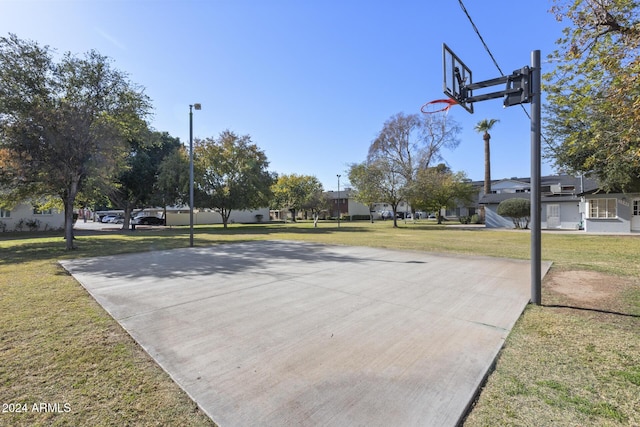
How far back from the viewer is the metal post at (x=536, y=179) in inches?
197

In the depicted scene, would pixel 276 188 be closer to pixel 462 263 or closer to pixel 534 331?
pixel 462 263

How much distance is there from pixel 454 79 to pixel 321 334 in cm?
618

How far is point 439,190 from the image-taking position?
3278 cm

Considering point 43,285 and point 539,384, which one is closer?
point 539,384

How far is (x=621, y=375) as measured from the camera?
9.21 feet

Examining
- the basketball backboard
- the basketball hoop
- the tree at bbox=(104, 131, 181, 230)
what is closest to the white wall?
the tree at bbox=(104, 131, 181, 230)

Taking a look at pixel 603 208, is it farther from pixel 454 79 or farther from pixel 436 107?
pixel 454 79

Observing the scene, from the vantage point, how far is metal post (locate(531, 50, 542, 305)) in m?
5.01

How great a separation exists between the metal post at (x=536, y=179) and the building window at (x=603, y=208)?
22.8 m

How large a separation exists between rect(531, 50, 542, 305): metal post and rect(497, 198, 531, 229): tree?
2431 centimetres

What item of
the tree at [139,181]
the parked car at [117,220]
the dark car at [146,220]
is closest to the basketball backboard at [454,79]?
the tree at [139,181]

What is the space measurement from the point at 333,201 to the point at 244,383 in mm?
60312

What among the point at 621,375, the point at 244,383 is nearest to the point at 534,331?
the point at 621,375

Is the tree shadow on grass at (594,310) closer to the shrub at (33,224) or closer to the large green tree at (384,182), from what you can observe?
the large green tree at (384,182)
